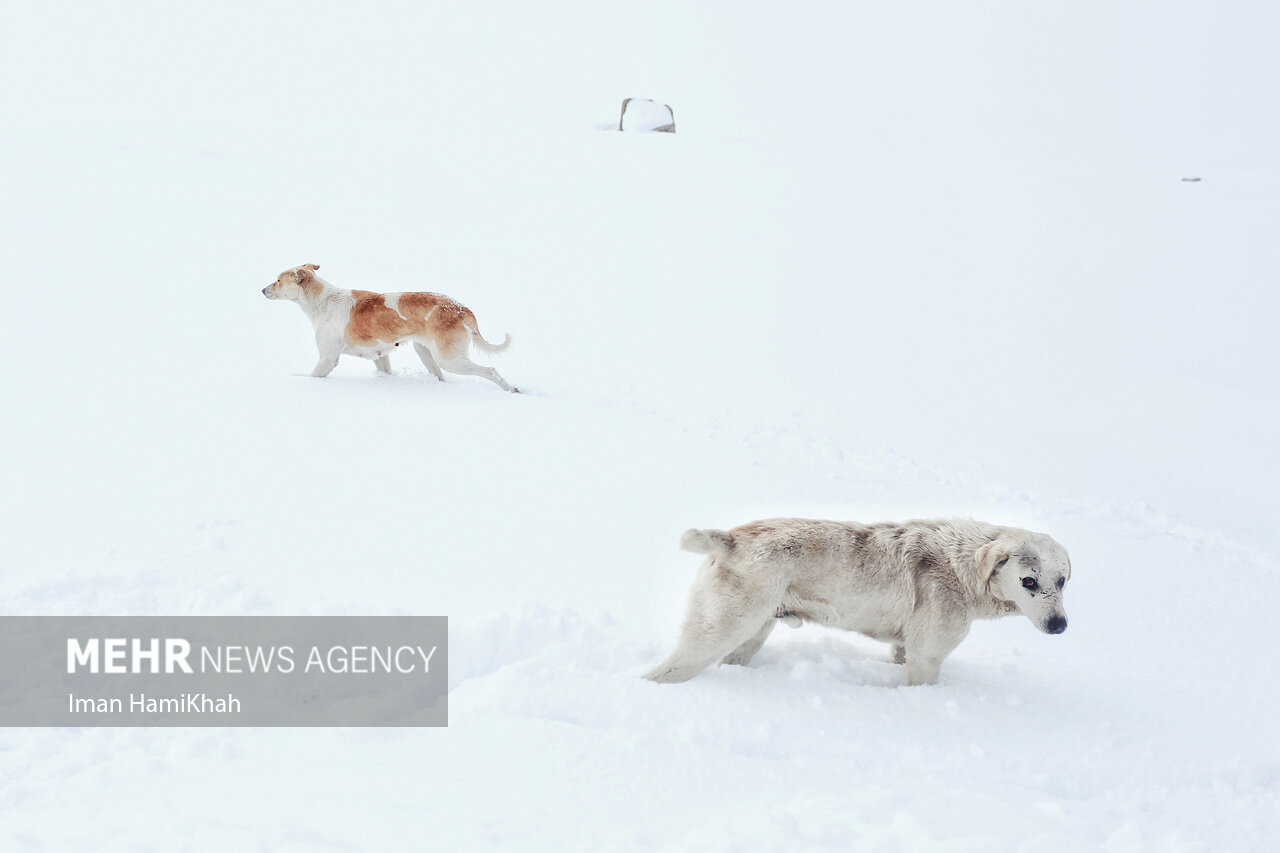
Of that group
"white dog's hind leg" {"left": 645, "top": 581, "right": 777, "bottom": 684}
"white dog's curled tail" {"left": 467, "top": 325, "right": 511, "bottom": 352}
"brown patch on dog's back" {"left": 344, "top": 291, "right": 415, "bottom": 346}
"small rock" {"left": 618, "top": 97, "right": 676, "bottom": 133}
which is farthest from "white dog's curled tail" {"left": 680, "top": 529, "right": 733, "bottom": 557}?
"small rock" {"left": 618, "top": 97, "right": 676, "bottom": 133}

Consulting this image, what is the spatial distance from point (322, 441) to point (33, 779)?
3.70 metres

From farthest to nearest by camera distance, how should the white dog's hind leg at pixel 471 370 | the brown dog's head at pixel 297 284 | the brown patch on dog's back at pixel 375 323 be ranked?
the white dog's hind leg at pixel 471 370, the brown dog's head at pixel 297 284, the brown patch on dog's back at pixel 375 323

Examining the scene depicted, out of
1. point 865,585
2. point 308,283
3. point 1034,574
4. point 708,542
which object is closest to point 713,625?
point 708,542

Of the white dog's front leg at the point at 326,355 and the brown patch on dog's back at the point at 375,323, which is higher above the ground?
the brown patch on dog's back at the point at 375,323

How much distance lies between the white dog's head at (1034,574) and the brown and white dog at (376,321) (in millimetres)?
5210

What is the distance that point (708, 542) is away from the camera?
157 inches

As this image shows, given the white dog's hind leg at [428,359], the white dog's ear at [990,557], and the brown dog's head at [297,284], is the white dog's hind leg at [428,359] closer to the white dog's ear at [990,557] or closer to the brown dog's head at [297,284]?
the brown dog's head at [297,284]

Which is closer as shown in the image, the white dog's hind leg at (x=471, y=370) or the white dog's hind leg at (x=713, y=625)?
the white dog's hind leg at (x=713, y=625)

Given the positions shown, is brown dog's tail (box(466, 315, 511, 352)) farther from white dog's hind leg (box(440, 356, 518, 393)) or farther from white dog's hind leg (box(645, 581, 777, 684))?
white dog's hind leg (box(645, 581, 777, 684))

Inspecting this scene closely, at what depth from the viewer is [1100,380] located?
9.98 meters

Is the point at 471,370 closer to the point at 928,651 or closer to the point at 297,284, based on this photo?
the point at 297,284

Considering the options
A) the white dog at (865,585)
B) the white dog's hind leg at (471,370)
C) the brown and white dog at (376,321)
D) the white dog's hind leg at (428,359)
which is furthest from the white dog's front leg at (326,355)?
the white dog at (865,585)

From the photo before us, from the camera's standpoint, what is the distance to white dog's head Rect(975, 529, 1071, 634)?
4070mm

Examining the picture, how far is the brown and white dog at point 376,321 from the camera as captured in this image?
8.34 meters
